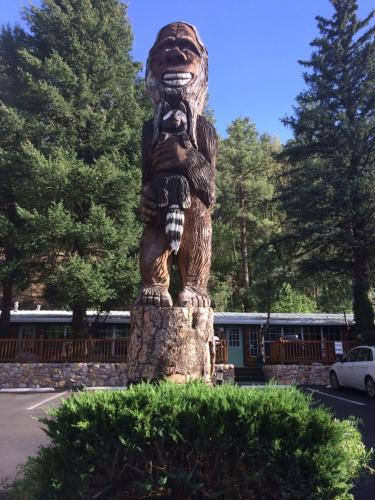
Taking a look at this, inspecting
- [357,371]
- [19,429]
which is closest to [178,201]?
[19,429]

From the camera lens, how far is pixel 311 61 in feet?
64.9

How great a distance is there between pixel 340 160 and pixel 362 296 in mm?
5828

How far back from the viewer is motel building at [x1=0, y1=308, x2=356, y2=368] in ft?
59.5

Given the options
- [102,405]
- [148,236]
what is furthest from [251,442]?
[148,236]

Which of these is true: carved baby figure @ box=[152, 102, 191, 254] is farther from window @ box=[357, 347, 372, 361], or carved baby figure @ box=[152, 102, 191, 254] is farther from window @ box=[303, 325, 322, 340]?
window @ box=[303, 325, 322, 340]

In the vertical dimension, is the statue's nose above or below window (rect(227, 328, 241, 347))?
above

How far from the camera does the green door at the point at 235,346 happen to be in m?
22.1

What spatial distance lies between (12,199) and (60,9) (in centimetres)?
926

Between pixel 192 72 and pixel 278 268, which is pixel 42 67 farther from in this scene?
pixel 192 72

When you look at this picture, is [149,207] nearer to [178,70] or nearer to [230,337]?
[178,70]

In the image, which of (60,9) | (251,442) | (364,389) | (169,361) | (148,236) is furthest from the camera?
(60,9)

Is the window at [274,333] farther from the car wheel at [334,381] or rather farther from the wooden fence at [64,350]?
the car wheel at [334,381]

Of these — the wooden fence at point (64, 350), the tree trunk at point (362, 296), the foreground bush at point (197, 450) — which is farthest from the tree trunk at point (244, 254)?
the foreground bush at point (197, 450)

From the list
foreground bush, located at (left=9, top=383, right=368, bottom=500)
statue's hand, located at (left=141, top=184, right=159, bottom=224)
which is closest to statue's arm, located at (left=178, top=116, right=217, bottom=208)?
statue's hand, located at (left=141, top=184, right=159, bottom=224)
